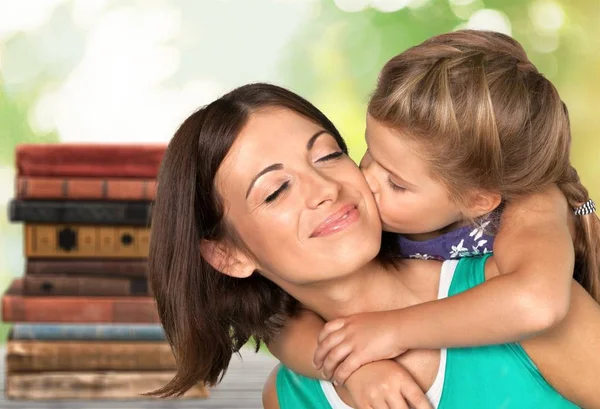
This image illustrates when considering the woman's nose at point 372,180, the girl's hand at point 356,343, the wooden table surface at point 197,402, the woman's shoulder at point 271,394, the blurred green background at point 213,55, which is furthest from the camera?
the blurred green background at point 213,55

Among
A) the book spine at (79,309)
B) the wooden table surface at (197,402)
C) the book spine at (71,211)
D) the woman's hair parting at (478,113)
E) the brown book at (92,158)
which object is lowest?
the wooden table surface at (197,402)

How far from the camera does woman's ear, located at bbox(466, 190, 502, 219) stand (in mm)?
1688

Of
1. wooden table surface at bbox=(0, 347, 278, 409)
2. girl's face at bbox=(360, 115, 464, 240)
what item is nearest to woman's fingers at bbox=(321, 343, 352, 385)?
girl's face at bbox=(360, 115, 464, 240)

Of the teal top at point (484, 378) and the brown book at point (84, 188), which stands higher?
the teal top at point (484, 378)

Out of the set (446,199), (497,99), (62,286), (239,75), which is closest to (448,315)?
(446,199)

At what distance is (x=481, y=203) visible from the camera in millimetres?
1704

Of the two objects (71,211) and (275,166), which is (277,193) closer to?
(275,166)

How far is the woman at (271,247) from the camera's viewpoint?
1.55 metres

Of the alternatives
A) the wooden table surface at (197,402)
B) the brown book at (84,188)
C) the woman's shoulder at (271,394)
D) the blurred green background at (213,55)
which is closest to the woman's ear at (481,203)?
the woman's shoulder at (271,394)

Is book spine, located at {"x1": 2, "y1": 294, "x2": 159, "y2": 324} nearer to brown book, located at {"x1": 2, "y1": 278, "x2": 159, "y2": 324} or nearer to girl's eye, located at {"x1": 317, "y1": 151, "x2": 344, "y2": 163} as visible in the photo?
brown book, located at {"x1": 2, "y1": 278, "x2": 159, "y2": 324}

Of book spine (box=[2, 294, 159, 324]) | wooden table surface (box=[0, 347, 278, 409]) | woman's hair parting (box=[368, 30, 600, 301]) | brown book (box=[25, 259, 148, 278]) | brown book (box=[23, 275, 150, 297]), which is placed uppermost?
woman's hair parting (box=[368, 30, 600, 301])

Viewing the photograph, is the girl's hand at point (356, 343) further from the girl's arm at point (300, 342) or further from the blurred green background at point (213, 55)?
the blurred green background at point (213, 55)

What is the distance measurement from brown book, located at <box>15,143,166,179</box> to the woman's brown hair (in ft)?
7.78

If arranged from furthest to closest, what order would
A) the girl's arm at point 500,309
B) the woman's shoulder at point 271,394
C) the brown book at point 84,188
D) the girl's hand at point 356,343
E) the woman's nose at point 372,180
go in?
the brown book at point 84,188 < the woman's shoulder at point 271,394 < the woman's nose at point 372,180 < the girl's hand at point 356,343 < the girl's arm at point 500,309
